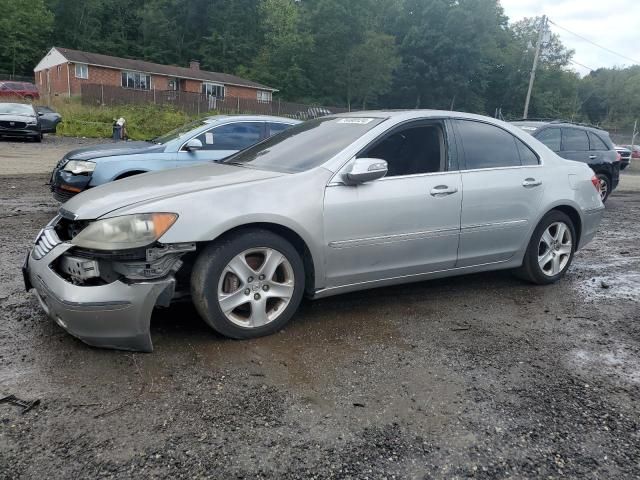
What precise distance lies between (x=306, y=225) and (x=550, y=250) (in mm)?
2721

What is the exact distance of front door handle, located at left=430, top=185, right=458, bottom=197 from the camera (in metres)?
4.10

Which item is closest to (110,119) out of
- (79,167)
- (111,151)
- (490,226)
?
(111,151)

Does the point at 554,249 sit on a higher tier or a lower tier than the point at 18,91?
lower

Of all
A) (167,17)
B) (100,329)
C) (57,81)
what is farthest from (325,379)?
(167,17)

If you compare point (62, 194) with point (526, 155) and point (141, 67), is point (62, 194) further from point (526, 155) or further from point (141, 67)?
point (141, 67)

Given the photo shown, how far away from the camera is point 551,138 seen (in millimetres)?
9641

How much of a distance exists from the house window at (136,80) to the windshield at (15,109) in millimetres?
26261

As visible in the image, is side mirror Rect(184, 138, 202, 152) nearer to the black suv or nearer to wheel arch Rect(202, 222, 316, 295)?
wheel arch Rect(202, 222, 316, 295)

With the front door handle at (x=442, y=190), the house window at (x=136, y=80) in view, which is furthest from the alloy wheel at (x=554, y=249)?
the house window at (x=136, y=80)

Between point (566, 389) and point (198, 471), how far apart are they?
7.05 feet

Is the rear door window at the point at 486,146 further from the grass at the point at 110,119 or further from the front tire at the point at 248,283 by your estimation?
the grass at the point at 110,119

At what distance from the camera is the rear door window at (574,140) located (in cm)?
993

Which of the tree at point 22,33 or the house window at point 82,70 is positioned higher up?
the tree at point 22,33

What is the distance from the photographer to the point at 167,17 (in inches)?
2372
